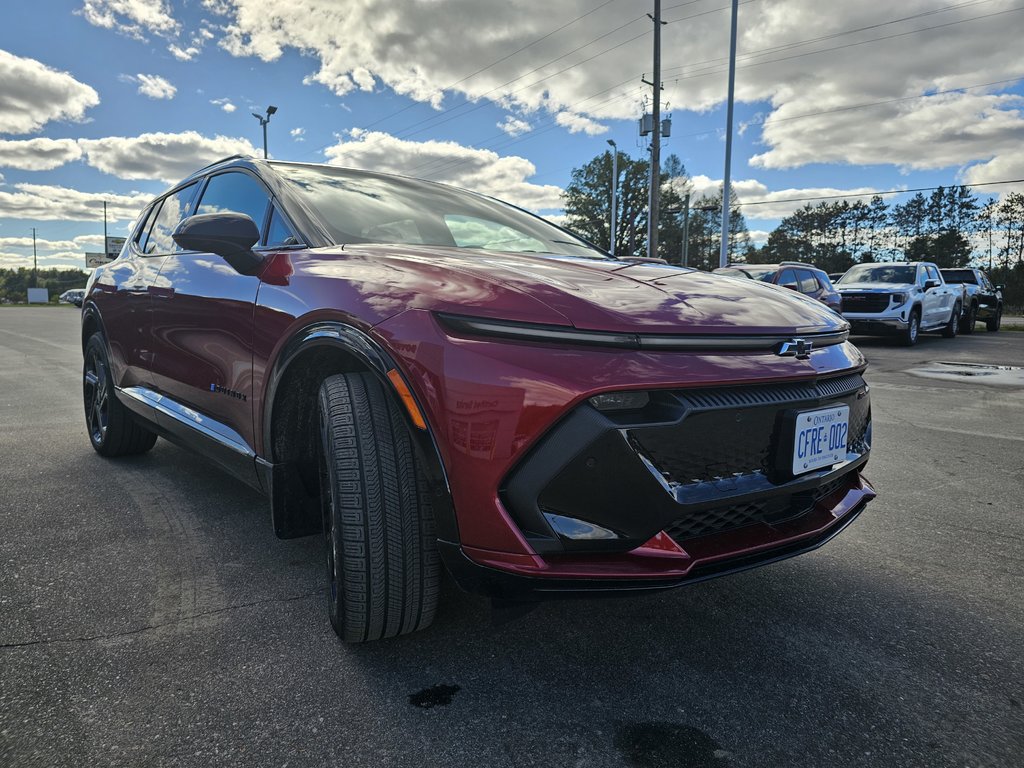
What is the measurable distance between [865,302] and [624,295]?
42.7 feet

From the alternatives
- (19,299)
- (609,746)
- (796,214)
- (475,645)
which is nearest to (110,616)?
(475,645)

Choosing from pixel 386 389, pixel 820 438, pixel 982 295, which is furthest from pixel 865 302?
pixel 386 389

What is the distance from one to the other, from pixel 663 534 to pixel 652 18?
2365 cm

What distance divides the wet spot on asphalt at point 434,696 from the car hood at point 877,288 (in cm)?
1336

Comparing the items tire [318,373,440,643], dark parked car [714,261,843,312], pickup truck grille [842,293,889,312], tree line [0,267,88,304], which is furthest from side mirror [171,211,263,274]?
tree line [0,267,88,304]

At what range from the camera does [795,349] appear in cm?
184

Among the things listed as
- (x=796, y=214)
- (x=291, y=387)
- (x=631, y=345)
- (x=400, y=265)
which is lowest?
(x=291, y=387)

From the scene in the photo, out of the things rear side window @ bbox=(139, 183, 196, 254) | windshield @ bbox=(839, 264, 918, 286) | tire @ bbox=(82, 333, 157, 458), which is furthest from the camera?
windshield @ bbox=(839, 264, 918, 286)

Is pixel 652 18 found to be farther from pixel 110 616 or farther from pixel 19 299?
pixel 19 299

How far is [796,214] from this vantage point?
3553 inches

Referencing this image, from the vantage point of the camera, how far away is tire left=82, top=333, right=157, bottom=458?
385 cm

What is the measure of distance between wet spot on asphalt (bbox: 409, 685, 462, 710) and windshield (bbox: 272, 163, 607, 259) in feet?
4.67

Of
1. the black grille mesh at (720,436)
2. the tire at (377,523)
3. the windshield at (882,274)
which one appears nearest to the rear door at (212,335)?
the tire at (377,523)

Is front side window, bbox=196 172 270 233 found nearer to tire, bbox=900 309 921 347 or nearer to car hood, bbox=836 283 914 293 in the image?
car hood, bbox=836 283 914 293
